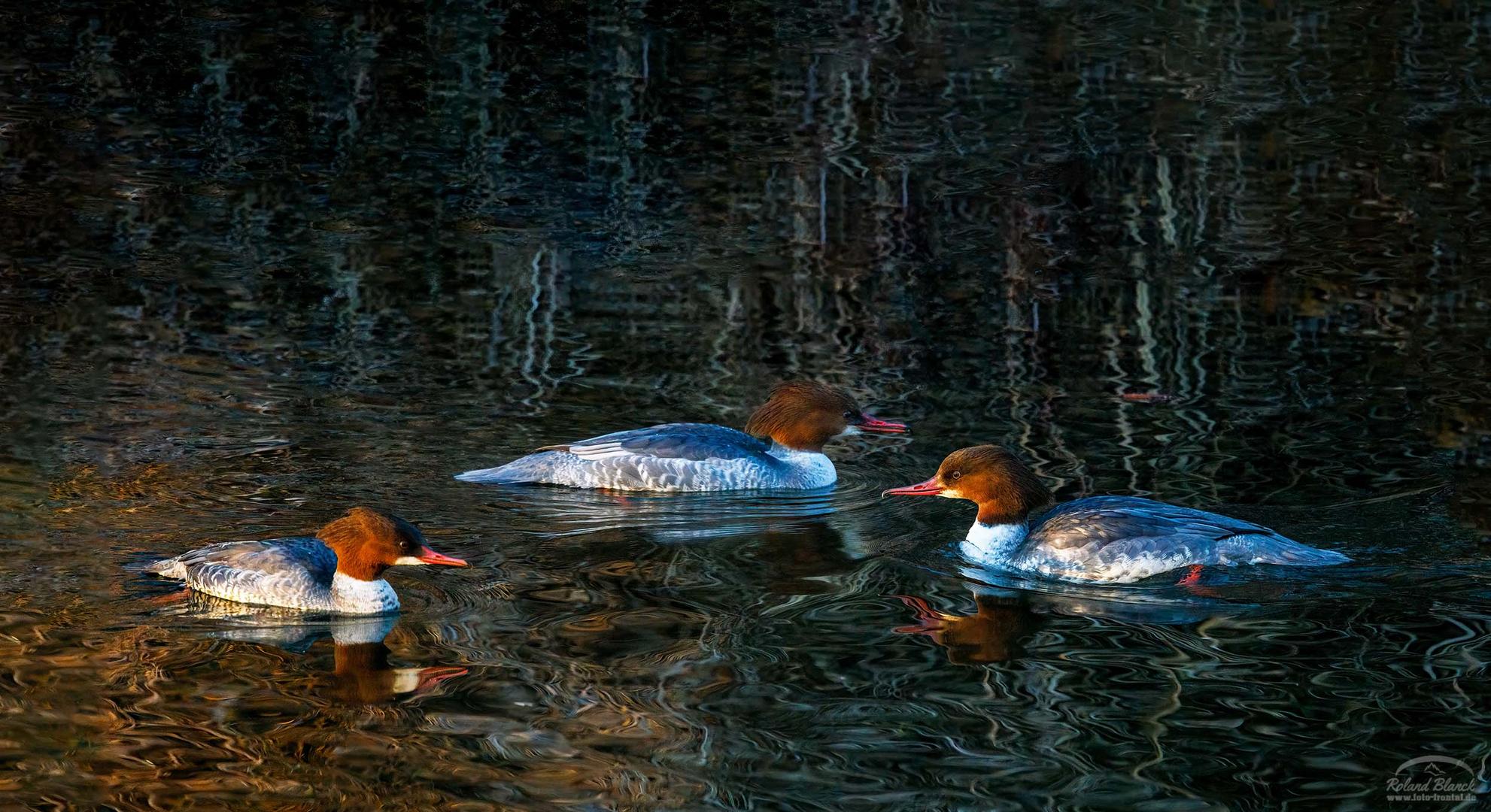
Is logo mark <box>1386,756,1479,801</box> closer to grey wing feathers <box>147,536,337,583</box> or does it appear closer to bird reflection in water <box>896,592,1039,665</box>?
bird reflection in water <box>896,592,1039,665</box>

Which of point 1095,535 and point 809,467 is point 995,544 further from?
point 809,467

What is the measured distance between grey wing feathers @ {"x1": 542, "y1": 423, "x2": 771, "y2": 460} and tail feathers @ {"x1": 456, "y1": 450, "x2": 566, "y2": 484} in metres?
0.07

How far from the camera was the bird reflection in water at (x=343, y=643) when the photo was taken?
6953 millimetres

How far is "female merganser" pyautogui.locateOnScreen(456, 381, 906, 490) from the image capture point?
1006 cm

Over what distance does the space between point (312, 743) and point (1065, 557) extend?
3.82 m

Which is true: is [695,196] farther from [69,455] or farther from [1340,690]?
[1340,690]

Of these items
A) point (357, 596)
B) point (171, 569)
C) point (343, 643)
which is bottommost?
point (343, 643)

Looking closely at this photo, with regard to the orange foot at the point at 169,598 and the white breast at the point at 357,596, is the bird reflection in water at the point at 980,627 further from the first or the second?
the orange foot at the point at 169,598

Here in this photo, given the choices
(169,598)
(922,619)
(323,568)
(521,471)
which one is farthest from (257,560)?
(922,619)

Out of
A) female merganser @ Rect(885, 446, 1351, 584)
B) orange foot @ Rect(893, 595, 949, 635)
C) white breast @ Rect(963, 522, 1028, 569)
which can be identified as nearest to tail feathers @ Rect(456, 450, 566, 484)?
female merganser @ Rect(885, 446, 1351, 584)

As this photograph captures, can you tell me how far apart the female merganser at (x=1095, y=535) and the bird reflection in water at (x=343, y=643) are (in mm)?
2796

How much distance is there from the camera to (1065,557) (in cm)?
873

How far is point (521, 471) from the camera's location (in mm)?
9898

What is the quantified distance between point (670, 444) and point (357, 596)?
267cm
